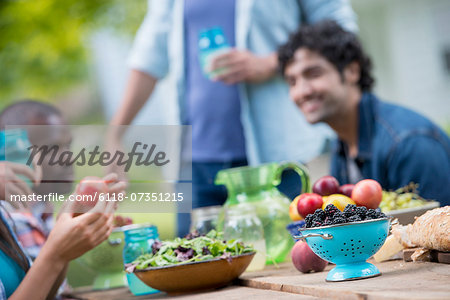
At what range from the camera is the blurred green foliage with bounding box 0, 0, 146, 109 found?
7.54m

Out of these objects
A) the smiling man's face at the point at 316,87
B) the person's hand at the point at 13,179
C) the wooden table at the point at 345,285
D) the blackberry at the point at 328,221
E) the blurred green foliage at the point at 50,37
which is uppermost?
the blurred green foliage at the point at 50,37

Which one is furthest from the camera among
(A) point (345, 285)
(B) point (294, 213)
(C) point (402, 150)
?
(C) point (402, 150)

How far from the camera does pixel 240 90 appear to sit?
2.92 metres

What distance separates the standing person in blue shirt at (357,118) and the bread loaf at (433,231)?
100 centimetres

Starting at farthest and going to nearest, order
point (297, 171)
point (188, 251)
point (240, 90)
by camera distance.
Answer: point (240, 90) < point (297, 171) < point (188, 251)

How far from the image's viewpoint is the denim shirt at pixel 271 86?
113 inches

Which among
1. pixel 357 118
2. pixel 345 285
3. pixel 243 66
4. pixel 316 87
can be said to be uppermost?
pixel 243 66

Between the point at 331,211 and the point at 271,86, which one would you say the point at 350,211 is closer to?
the point at 331,211

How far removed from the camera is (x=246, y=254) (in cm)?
167

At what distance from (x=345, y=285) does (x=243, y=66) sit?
167 cm

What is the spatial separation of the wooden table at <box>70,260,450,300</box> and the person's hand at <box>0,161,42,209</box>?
1.51ft

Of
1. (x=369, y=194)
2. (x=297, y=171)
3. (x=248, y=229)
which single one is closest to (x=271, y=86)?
(x=297, y=171)

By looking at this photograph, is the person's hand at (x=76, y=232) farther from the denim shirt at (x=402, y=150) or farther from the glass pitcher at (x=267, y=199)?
the denim shirt at (x=402, y=150)

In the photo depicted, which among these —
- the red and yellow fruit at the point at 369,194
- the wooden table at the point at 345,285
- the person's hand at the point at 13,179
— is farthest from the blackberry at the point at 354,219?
the person's hand at the point at 13,179
